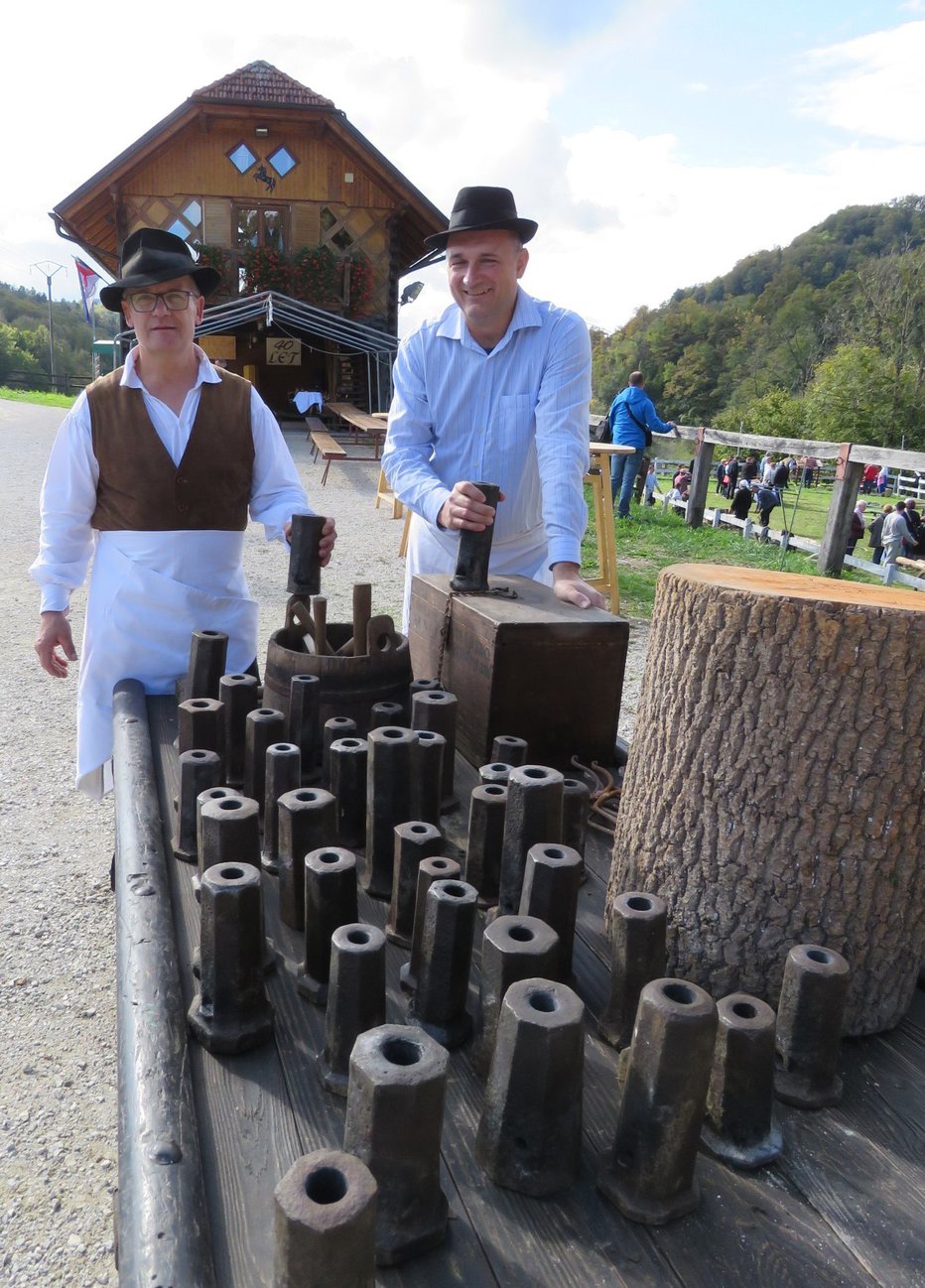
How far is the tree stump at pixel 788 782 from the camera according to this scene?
106 cm

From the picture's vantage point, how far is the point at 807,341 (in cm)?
6925

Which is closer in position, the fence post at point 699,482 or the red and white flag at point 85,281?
the fence post at point 699,482

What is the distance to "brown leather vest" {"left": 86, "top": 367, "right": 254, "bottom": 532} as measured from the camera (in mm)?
2365

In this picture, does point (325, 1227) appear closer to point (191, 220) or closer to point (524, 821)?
point (524, 821)

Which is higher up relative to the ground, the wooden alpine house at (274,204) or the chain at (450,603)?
the wooden alpine house at (274,204)

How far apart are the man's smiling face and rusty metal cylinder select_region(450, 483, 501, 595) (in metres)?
0.69

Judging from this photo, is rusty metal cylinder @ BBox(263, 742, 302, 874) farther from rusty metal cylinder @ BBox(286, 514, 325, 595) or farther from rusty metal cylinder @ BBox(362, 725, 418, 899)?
rusty metal cylinder @ BBox(286, 514, 325, 595)

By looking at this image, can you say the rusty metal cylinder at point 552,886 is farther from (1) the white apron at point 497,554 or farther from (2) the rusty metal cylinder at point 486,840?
(1) the white apron at point 497,554

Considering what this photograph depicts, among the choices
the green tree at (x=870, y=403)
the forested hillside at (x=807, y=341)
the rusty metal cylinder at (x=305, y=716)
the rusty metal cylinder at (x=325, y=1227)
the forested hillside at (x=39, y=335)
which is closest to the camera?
the rusty metal cylinder at (x=325, y=1227)

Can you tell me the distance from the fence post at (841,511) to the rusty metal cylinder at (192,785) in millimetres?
8984

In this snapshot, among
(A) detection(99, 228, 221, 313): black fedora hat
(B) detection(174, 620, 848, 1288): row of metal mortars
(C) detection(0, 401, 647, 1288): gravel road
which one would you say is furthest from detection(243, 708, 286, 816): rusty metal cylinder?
(A) detection(99, 228, 221, 313): black fedora hat

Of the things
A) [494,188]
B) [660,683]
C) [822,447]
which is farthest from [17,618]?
[822,447]

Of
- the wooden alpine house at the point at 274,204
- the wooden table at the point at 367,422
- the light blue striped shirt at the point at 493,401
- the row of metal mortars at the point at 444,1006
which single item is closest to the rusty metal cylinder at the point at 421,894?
the row of metal mortars at the point at 444,1006

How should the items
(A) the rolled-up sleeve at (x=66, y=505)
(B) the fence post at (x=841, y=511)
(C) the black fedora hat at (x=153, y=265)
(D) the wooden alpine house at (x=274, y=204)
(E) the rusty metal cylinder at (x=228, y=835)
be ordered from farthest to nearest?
(D) the wooden alpine house at (x=274, y=204), (B) the fence post at (x=841, y=511), (A) the rolled-up sleeve at (x=66, y=505), (C) the black fedora hat at (x=153, y=265), (E) the rusty metal cylinder at (x=228, y=835)
